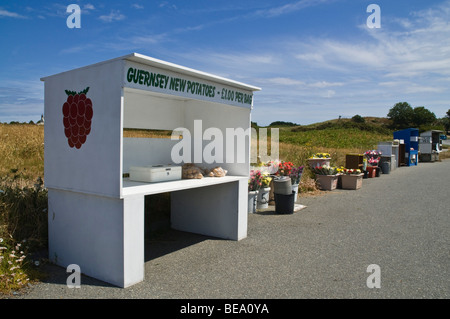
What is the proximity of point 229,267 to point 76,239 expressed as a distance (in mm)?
2017

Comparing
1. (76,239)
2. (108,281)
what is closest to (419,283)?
(108,281)

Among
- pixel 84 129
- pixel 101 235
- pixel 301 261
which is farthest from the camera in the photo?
pixel 301 261

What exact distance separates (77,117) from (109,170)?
3.01 feet

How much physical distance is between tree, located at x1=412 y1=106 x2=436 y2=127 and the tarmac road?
3484 inches

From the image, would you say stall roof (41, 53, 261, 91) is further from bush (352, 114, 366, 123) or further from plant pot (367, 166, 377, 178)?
bush (352, 114, 366, 123)

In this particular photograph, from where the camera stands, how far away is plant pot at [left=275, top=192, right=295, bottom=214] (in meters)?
7.99

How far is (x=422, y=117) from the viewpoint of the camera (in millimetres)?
86188

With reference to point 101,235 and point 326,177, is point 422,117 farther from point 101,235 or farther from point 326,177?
point 101,235

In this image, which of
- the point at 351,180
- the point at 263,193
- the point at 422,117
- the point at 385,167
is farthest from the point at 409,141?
the point at 422,117

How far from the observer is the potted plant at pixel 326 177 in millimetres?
12086

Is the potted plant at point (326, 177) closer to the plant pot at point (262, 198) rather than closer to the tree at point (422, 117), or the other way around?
the plant pot at point (262, 198)

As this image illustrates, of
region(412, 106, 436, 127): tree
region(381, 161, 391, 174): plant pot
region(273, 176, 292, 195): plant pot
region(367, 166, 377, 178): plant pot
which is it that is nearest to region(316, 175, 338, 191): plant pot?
region(273, 176, 292, 195): plant pot

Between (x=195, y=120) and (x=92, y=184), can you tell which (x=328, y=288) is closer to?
(x=92, y=184)

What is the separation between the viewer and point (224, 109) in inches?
255
